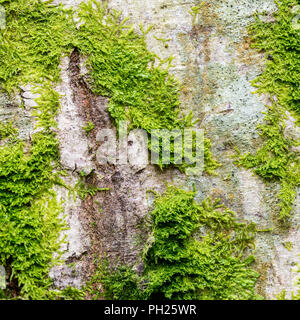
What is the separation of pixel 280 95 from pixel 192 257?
1.07m

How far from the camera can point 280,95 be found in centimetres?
192

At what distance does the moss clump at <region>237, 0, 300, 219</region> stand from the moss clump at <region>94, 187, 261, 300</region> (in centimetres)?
33

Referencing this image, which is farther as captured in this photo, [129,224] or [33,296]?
[129,224]

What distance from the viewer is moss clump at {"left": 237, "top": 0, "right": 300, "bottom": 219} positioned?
188 cm

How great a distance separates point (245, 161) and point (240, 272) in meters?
0.63

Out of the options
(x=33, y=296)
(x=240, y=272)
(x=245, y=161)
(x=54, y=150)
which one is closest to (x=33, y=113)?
(x=54, y=150)

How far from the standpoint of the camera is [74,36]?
1951 mm

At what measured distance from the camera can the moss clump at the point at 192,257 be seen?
1.83 metres

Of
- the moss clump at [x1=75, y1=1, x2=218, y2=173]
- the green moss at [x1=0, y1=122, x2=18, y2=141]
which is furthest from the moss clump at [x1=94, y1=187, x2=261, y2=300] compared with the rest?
the green moss at [x1=0, y1=122, x2=18, y2=141]

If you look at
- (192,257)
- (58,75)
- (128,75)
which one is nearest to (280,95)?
(128,75)

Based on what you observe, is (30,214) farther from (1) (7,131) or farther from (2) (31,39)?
(2) (31,39)

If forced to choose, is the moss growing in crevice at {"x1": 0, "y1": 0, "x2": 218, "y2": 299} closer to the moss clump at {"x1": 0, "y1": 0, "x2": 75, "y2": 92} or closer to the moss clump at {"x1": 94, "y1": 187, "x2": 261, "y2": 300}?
the moss clump at {"x1": 0, "y1": 0, "x2": 75, "y2": 92}

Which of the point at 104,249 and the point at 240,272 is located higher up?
the point at 104,249
